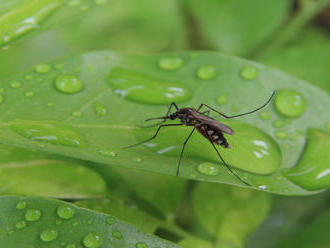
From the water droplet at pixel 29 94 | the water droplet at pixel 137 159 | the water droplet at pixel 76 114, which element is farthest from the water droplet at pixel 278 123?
the water droplet at pixel 29 94

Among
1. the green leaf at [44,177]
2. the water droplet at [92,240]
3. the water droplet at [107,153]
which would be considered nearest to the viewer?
the water droplet at [92,240]

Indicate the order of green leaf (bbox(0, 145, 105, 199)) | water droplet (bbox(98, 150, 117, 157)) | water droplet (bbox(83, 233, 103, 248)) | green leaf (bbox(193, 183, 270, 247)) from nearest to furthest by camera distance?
Result: 1. water droplet (bbox(83, 233, 103, 248))
2. water droplet (bbox(98, 150, 117, 157))
3. green leaf (bbox(0, 145, 105, 199))
4. green leaf (bbox(193, 183, 270, 247))

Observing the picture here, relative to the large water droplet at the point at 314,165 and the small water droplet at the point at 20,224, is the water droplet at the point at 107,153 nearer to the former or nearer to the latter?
the small water droplet at the point at 20,224

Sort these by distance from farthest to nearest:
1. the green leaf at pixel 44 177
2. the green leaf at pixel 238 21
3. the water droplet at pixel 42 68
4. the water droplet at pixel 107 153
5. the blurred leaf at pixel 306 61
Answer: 1. the green leaf at pixel 238 21
2. the blurred leaf at pixel 306 61
3. the water droplet at pixel 42 68
4. the green leaf at pixel 44 177
5. the water droplet at pixel 107 153

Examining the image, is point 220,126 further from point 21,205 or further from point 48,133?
point 21,205

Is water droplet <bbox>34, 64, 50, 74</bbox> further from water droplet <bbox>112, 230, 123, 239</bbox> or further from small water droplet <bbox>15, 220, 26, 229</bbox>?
water droplet <bbox>112, 230, 123, 239</bbox>

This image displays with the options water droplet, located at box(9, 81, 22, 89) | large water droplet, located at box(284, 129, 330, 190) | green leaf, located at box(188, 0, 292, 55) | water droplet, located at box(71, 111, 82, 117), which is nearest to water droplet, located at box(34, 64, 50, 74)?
water droplet, located at box(9, 81, 22, 89)

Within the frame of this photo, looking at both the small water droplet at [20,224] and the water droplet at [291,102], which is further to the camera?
the water droplet at [291,102]
